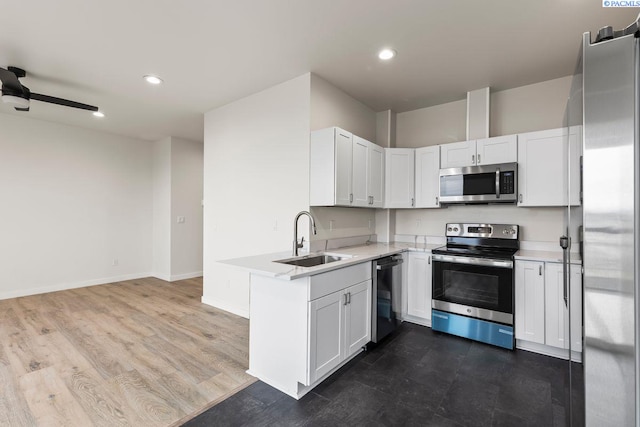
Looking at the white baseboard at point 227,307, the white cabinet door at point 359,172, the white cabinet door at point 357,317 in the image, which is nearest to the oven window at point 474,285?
the white cabinet door at point 357,317

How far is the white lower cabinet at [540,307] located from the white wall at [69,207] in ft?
21.2

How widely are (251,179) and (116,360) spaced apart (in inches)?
90.2

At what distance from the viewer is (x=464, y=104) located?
384 centimetres

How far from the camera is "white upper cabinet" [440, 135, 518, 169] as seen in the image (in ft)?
10.4

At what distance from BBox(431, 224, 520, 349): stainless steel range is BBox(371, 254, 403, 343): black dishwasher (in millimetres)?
394

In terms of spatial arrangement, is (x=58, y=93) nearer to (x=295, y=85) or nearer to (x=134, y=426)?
(x=295, y=85)

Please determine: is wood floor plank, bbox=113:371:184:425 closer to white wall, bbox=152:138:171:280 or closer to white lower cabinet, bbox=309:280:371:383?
white lower cabinet, bbox=309:280:371:383

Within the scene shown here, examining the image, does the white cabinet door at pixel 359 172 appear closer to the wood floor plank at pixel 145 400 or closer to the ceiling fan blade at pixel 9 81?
the wood floor plank at pixel 145 400

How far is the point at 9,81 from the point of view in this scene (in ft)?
9.30

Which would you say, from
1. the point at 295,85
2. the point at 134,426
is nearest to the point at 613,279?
the point at 134,426

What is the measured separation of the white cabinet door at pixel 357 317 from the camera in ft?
8.22

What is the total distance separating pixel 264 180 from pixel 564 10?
10.0ft

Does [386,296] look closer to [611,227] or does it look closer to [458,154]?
[458,154]

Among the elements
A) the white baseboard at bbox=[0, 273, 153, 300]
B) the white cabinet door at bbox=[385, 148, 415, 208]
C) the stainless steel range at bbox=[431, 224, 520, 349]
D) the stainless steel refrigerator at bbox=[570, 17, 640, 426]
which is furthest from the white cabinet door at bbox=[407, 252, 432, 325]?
the white baseboard at bbox=[0, 273, 153, 300]
